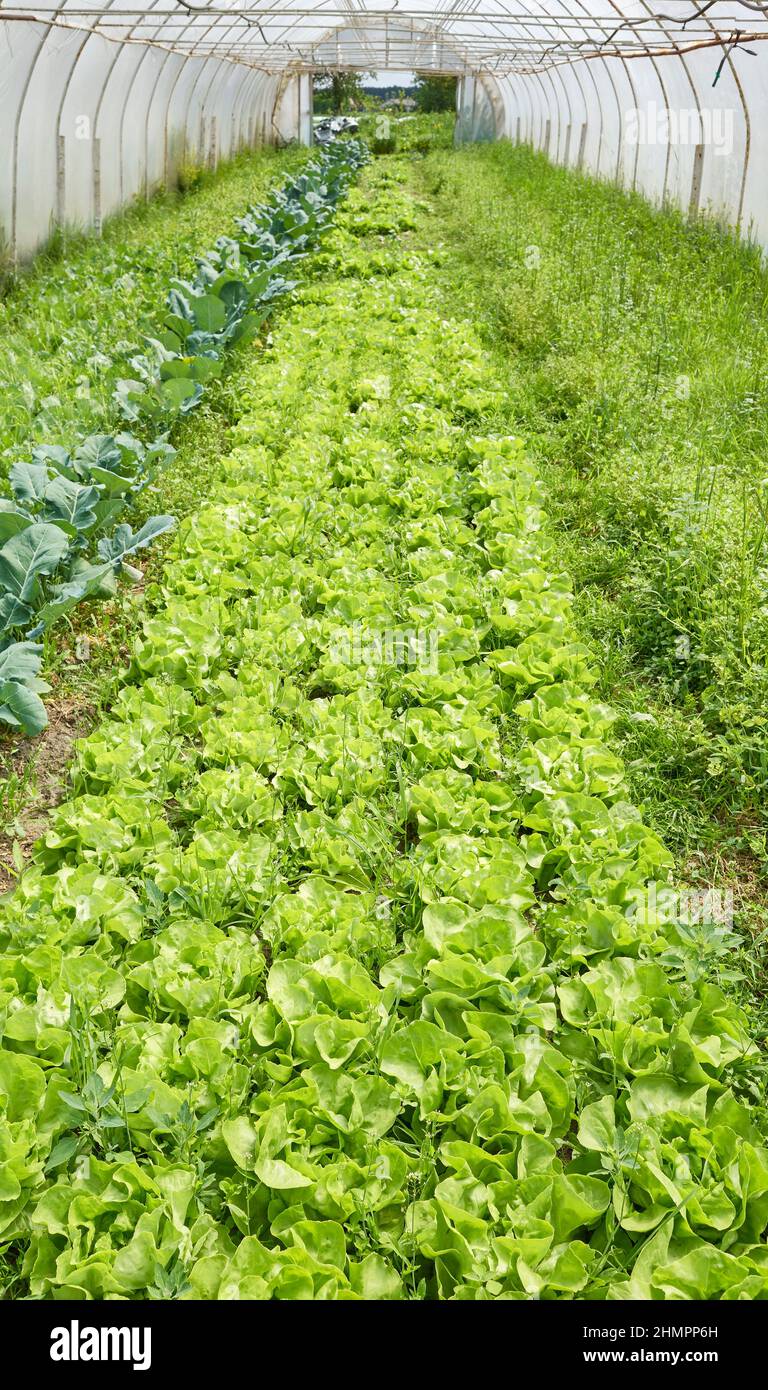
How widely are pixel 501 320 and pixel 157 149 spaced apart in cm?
872

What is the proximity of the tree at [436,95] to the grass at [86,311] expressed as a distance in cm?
2622

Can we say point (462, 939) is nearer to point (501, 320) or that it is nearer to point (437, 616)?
point (437, 616)

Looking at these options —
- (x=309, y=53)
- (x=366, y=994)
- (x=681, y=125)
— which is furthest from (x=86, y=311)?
(x=309, y=53)

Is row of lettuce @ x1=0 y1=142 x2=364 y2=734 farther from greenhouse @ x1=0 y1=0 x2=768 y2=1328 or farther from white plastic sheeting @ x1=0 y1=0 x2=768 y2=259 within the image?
white plastic sheeting @ x1=0 y1=0 x2=768 y2=259

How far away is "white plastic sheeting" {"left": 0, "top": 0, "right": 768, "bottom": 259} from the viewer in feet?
30.7

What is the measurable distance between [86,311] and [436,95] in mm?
34198

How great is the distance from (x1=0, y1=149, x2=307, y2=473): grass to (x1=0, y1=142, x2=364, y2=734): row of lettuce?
26cm

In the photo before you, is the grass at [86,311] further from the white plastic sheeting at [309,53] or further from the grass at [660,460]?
the grass at [660,460]

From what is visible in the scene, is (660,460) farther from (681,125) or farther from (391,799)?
(681,125)

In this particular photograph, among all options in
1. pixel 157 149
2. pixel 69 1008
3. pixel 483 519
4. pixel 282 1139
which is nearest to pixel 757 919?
pixel 282 1139

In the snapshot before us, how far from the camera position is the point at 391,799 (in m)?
3.41

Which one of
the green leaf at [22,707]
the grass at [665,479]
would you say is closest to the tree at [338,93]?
the grass at [665,479]

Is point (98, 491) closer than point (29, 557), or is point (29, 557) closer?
point (29, 557)
